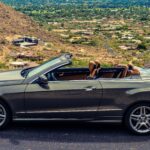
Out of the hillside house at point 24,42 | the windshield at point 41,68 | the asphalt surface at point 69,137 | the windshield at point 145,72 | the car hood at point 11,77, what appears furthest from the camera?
the hillside house at point 24,42

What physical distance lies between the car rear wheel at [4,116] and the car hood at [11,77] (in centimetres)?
39

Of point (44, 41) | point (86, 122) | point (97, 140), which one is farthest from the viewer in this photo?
point (44, 41)

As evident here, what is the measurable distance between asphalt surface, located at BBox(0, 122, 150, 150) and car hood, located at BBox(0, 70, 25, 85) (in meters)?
0.74

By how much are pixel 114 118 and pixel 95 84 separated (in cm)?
62

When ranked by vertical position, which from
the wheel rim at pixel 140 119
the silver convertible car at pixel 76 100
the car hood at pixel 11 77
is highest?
the car hood at pixel 11 77

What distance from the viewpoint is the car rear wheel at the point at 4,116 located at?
7.75 m

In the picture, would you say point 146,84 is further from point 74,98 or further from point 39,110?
point 39,110

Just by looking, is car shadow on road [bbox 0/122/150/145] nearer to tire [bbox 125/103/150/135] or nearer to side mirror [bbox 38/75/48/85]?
tire [bbox 125/103/150/135]

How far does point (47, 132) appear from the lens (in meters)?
7.79

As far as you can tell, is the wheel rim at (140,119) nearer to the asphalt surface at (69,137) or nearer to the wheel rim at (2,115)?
the asphalt surface at (69,137)

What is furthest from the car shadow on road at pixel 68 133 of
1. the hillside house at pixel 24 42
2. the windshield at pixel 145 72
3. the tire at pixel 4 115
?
the hillside house at pixel 24 42

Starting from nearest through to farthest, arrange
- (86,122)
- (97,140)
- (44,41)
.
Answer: (97,140) → (86,122) → (44,41)

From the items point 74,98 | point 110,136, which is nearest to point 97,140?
point 110,136

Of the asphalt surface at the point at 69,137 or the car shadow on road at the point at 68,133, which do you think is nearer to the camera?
the asphalt surface at the point at 69,137
